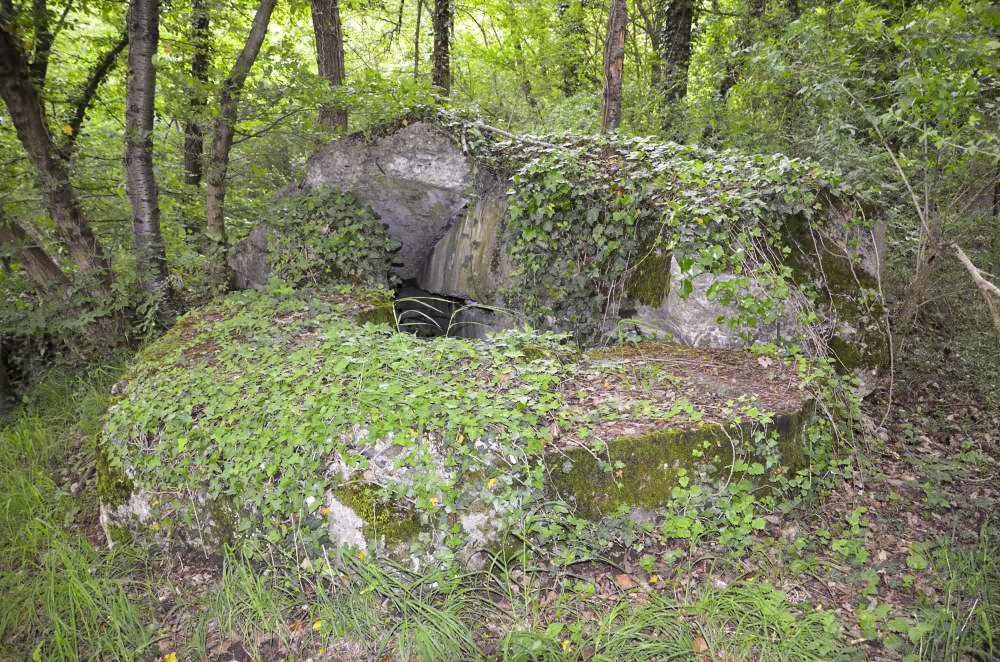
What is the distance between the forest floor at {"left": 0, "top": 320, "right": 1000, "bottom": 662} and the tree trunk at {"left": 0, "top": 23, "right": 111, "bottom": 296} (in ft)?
10.8

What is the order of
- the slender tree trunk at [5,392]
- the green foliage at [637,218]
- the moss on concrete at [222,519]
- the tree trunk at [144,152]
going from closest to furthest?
the moss on concrete at [222,519]
the green foliage at [637,218]
the tree trunk at [144,152]
the slender tree trunk at [5,392]

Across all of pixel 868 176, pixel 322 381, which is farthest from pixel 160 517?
pixel 868 176

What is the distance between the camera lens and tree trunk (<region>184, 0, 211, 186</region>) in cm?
595

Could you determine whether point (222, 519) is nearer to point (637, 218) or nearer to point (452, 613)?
point (452, 613)

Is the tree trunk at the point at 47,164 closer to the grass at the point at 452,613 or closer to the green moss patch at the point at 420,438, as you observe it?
the green moss patch at the point at 420,438

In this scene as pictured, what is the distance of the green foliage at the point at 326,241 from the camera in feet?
22.3

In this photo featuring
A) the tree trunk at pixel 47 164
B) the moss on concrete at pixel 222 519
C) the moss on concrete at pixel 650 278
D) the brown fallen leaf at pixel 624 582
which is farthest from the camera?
the tree trunk at pixel 47 164

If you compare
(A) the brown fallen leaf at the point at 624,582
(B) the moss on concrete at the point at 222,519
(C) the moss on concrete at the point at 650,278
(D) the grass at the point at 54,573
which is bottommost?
(D) the grass at the point at 54,573

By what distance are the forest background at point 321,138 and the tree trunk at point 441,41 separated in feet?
0.13

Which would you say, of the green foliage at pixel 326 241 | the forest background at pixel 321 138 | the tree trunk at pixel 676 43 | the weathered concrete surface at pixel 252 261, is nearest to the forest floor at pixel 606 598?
the forest background at pixel 321 138

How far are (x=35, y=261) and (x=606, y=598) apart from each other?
6.81 metres

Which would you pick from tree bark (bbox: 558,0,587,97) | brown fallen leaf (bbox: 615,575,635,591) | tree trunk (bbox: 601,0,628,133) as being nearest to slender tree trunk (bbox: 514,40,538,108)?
tree bark (bbox: 558,0,587,97)

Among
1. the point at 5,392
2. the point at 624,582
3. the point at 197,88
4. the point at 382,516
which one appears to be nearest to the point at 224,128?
the point at 197,88

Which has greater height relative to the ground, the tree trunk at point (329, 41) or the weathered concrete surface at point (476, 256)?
the tree trunk at point (329, 41)
